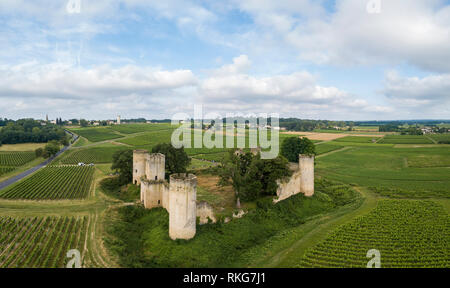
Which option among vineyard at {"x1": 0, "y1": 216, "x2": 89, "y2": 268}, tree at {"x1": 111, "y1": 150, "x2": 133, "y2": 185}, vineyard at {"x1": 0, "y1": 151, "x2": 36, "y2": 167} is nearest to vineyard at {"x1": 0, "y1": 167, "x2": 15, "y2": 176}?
vineyard at {"x1": 0, "y1": 151, "x2": 36, "y2": 167}

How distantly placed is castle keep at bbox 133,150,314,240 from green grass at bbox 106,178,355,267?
104 cm

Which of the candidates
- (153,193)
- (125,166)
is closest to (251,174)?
(153,193)

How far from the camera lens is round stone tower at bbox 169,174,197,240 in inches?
893

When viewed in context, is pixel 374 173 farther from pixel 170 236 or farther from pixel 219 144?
pixel 219 144

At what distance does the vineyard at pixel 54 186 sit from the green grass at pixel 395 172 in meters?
45.8

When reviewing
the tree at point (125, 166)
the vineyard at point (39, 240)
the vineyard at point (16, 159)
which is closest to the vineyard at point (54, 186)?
the tree at point (125, 166)

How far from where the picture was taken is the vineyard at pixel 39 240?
20.4 metres

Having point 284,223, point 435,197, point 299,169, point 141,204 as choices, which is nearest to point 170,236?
point 141,204

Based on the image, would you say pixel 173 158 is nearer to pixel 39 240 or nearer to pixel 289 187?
pixel 289 187

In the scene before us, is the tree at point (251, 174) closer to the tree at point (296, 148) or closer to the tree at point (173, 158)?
the tree at point (173, 158)

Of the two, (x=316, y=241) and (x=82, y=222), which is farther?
(x=82, y=222)

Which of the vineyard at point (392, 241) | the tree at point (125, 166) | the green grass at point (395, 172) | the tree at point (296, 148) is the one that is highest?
the tree at point (296, 148)

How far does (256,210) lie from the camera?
1153 inches
